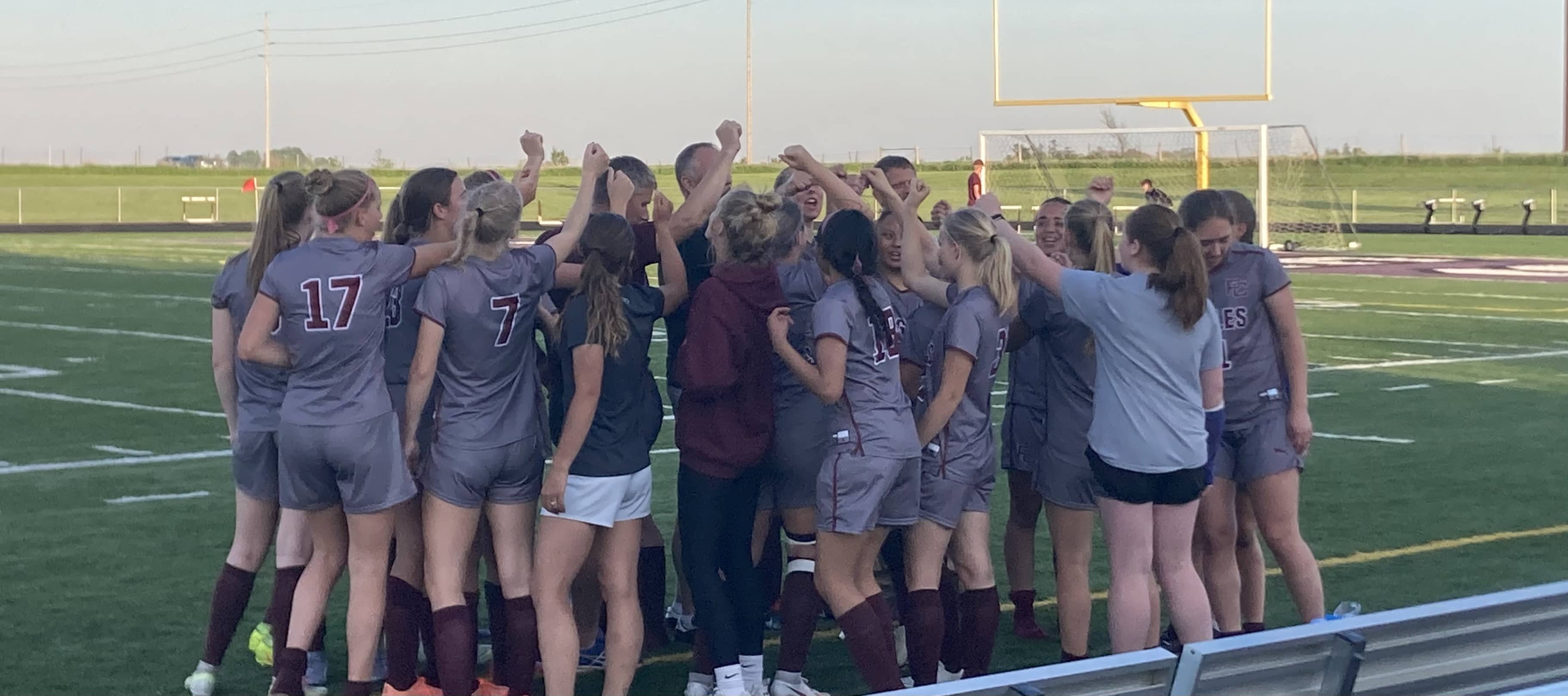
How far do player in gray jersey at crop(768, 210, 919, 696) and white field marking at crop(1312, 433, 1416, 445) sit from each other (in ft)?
21.6

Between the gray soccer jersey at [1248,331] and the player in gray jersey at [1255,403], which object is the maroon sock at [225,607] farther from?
the gray soccer jersey at [1248,331]

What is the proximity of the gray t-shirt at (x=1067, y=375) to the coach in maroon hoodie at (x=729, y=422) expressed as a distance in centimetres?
95

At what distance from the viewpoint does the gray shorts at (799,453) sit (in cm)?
579

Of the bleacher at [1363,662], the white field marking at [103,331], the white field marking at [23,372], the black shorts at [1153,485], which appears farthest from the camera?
the white field marking at [103,331]

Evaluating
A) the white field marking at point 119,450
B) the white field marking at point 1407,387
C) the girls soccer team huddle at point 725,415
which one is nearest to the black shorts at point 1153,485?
the girls soccer team huddle at point 725,415

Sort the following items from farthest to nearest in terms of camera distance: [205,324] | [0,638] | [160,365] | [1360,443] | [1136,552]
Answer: [205,324] → [160,365] → [1360,443] → [0,638] → [1136,552]

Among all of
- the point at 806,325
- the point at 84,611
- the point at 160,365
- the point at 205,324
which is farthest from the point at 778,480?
the point at 205,324

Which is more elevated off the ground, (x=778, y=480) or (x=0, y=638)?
(x=778, y=480)

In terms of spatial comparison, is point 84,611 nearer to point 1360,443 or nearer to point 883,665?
point 883,665

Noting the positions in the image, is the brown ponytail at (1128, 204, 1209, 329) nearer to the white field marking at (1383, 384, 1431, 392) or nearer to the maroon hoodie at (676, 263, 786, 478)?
the maroon hoodie at (676, 263, 786, 478)

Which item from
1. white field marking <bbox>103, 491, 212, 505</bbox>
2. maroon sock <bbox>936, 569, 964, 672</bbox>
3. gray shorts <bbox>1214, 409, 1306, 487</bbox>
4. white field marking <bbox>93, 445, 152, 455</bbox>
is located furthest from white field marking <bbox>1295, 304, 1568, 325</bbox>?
maroon sock <bbox>936, 569, 964, 672</bbox>

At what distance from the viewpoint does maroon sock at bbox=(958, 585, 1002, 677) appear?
19.8ft

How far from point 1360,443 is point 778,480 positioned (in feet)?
22.2

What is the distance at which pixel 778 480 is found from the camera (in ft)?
19.3
